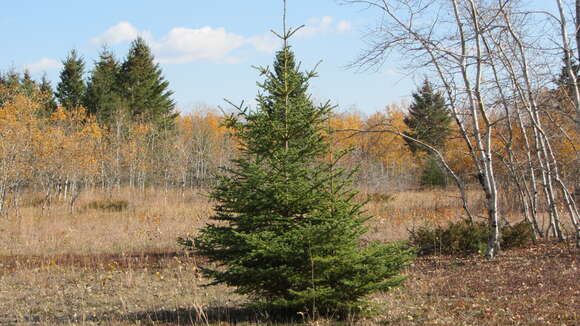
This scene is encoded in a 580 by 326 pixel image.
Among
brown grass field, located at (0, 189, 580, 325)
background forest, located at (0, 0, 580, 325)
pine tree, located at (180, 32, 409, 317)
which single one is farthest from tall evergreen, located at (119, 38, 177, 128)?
pine tree, located at (180, 32, 409, 317)

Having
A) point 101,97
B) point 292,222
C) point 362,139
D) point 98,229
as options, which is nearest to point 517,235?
point 292,222

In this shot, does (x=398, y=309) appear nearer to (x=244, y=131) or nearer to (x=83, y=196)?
(x=244, y=131)

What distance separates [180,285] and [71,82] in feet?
108

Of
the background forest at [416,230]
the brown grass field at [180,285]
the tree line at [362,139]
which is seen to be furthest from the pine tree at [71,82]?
the brown grass field at [180,285]

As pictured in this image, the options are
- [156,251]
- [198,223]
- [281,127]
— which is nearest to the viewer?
[281,127]

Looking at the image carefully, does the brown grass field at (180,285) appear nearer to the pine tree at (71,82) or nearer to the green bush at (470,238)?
the green bush at (470,238)

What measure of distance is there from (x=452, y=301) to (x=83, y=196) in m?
24.5

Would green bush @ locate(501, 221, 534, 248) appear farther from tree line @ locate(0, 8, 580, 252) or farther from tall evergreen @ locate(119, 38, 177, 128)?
tall evergreen @ locate(119, 38, 177, 128)

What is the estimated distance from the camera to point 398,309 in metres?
6.70

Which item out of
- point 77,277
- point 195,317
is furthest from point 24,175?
point 195,317

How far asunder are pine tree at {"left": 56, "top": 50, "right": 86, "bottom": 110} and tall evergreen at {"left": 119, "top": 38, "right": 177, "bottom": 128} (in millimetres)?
2734

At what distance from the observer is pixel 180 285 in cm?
870

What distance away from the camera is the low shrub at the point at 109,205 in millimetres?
23434

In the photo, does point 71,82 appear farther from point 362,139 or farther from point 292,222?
point 292,222
